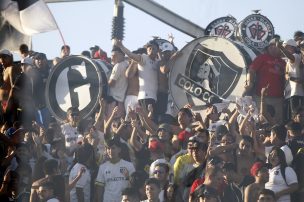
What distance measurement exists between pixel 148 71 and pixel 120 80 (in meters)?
0.55

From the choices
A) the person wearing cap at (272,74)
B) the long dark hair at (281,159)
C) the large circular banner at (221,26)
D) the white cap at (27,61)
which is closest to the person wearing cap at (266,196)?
the long dark hair at (281,159)

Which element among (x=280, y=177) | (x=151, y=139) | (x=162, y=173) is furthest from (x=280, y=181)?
(x=151, y=139)

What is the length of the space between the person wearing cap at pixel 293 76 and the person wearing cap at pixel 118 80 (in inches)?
89.2

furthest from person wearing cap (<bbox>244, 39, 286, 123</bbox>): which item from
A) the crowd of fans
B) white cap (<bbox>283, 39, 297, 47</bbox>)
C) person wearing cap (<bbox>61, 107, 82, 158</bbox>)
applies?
person wearing cap (<bbox>61, 107, 82, 158</bbox>)

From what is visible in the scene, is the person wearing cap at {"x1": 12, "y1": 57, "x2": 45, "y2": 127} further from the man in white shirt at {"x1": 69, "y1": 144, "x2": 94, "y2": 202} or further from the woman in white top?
the woman in white top

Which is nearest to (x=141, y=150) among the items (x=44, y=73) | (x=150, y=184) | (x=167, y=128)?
(x=167, y=128)

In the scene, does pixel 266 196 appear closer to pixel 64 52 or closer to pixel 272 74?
pixel 272 74

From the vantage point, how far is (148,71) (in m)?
14.1

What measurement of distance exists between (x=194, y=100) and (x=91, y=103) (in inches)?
61.4

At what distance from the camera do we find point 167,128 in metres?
12.3

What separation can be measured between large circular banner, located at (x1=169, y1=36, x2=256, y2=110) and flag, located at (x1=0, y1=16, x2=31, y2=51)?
297cm

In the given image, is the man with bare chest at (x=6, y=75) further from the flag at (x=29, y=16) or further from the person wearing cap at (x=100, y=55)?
the person wearing cap at (x=100, y=55)

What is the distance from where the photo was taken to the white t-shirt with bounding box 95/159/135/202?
12.1 metres

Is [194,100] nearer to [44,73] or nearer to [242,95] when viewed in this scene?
[242,95]
